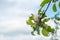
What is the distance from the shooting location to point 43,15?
3.98 feet

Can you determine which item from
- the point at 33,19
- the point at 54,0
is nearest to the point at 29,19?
the point at 33,19

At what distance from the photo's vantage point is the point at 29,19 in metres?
1.22

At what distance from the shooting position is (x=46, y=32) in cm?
116

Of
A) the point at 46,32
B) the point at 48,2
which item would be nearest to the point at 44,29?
the point at 46,32

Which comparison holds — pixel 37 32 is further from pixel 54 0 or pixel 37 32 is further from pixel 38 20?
pixel 54 0

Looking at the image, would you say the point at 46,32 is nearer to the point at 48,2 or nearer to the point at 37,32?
the point at 37,32

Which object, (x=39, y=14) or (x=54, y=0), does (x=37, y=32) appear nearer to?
(x=39, y=14)

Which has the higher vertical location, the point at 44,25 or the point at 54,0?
the point at 54,0

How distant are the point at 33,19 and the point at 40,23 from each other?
40 mm

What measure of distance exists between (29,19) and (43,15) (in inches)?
2.7

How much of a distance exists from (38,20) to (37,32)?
0.05 m

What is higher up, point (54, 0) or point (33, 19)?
point (54, 0)

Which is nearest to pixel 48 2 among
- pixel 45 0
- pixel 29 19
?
Result: pixel 45 0

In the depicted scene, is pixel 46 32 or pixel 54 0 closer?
pixel 46 32
